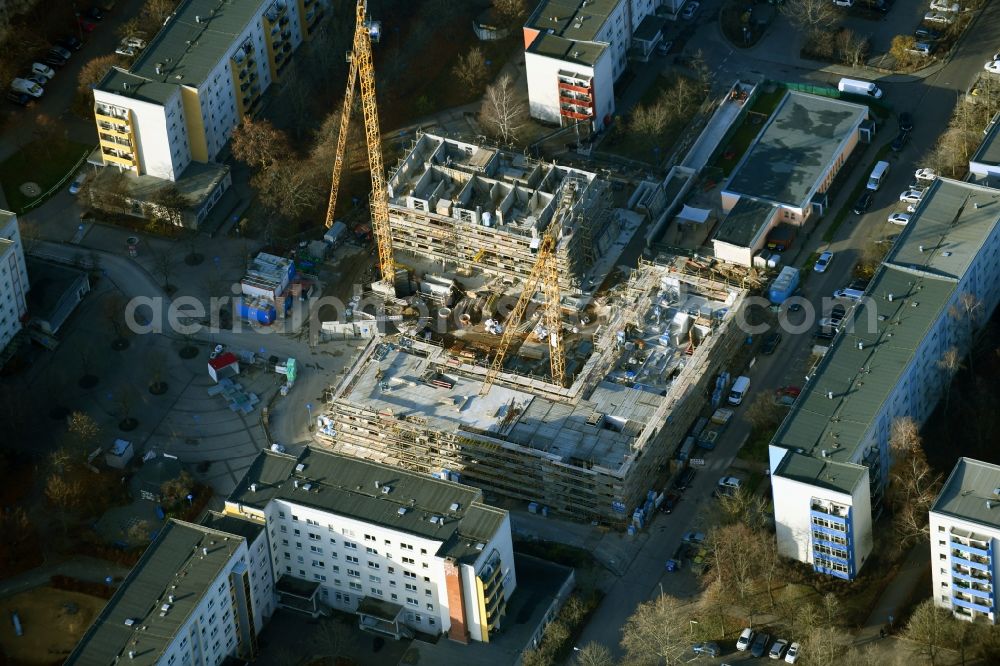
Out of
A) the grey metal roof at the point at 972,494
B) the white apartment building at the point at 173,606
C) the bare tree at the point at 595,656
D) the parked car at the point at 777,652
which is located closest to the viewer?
the white apartment building at the point at 173,606

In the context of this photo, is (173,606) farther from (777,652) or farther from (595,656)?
(777,652)

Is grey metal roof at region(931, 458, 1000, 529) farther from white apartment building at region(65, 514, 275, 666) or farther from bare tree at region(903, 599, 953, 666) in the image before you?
white apartment building at region(65, 514, 275, 666)

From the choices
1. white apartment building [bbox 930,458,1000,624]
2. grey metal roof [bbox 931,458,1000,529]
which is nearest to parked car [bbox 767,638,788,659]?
white apartment building [bbox 930,458,1000,624]

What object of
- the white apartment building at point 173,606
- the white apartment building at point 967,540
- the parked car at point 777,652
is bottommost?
the parked car at point 777,652

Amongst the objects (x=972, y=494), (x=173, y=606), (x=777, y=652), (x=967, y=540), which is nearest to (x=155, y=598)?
(x=173, y=606)

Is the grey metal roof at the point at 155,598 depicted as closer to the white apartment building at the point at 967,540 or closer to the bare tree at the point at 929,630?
the bare tree at the point at 929,630

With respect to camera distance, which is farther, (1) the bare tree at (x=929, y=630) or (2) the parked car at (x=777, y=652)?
(2) the parked car at (x=777, y=652)

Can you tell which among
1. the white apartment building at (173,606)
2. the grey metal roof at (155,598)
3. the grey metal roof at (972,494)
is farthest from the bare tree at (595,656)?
the grey metal roof at (155,598)

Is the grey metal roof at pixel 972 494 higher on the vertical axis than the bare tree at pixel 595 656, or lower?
higher
